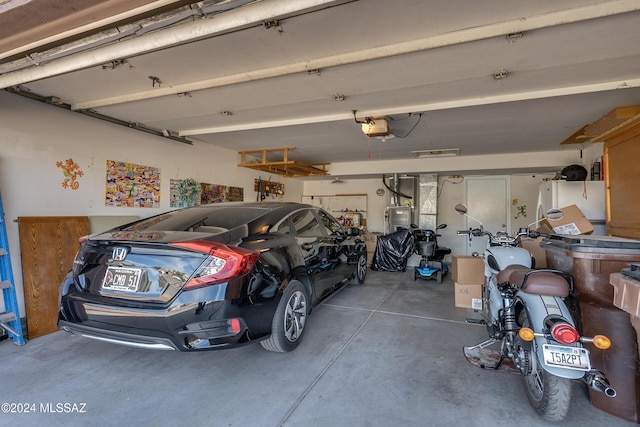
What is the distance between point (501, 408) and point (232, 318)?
1763 mm

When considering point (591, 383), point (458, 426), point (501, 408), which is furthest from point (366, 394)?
point (591, 383)

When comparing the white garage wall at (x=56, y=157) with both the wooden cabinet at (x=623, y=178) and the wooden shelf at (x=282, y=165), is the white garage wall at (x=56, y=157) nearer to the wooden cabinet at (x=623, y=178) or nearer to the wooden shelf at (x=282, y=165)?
the wooden shelf at (x=282, y=165)

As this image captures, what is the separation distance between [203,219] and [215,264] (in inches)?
30.0

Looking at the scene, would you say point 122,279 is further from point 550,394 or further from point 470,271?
point 470,271

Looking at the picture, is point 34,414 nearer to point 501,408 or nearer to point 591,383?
point 501,408

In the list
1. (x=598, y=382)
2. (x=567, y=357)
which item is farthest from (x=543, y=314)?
(x=598, y=382)

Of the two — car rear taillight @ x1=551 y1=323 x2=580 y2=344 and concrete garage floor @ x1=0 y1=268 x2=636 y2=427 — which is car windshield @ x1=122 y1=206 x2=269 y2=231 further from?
car rear taillight @ x1=551 y1=323 x2=580 y2=344

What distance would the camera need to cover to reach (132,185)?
4348mm

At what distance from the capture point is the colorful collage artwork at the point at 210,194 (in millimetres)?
4988

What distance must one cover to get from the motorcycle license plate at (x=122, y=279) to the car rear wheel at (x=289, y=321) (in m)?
0.99

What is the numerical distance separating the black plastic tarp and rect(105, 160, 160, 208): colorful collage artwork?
424 cm

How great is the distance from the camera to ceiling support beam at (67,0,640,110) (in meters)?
1.79

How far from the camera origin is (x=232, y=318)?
1970 millimetres

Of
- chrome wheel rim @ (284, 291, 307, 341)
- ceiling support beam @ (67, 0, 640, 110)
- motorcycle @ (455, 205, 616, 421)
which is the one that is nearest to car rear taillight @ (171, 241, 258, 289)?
chrome wheel rim @ (284, 291, 307, 341)
